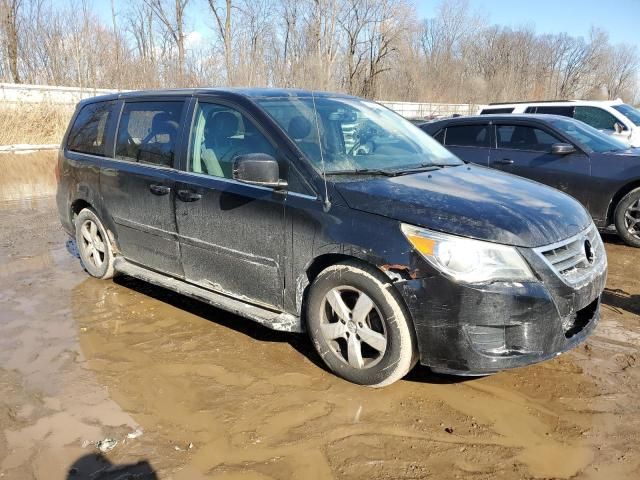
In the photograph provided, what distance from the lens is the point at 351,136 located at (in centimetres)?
389

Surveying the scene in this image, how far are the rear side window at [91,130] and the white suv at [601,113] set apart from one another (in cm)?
967

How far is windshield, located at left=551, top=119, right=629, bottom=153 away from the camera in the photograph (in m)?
6.81

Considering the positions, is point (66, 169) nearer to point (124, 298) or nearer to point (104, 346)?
point (124, 298)

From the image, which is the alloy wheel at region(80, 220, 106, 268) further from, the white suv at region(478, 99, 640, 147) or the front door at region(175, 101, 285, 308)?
the white suv at region(478, 99, 640, 147)

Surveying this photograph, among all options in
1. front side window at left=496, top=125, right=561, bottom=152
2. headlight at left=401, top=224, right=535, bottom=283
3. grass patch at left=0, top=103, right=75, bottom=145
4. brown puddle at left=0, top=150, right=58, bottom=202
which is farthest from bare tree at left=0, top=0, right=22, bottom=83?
headlight at left=401, top=224, right=535, bottom=283

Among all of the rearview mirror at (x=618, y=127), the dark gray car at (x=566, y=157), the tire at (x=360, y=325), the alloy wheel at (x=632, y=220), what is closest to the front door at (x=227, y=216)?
the tire at (x=360, y=325)

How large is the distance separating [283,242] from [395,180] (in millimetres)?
830

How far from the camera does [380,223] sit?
9.88ft

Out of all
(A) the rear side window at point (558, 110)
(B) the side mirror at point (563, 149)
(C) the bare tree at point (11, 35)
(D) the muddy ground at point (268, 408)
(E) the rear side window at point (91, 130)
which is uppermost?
(C) the bare tree at point (11, 35)

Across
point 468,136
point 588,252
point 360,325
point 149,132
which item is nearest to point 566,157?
point 468,136

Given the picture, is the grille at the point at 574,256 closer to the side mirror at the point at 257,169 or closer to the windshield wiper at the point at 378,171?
the windshield wiper at the point at 378,171

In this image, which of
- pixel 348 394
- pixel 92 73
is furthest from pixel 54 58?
pixel 348 394

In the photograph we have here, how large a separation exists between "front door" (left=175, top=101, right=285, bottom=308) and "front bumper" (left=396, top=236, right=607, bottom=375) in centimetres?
106

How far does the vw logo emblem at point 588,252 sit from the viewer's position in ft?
10.6
